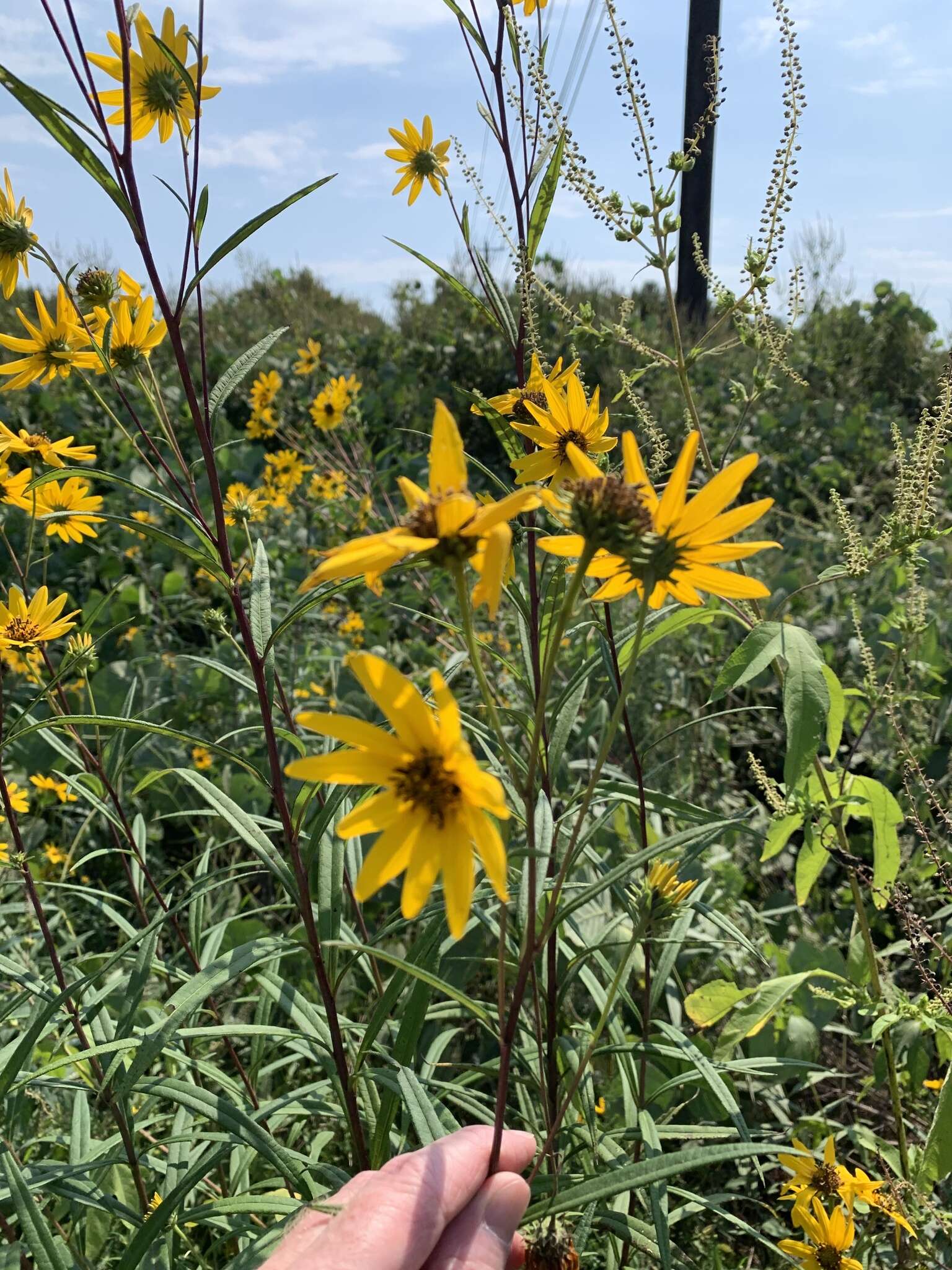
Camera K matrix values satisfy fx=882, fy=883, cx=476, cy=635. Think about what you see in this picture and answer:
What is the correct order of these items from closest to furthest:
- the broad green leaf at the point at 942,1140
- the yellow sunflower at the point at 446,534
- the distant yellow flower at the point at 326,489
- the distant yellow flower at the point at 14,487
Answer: the yellow sunflower at the point at 446,534 < the broad green leaf at the point at 942,1140 < the distant yellow flower at the point at 14,487 < the distant yellow flower at the point at 326,489

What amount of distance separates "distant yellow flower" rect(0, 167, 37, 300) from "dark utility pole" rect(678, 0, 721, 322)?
2471 millimetres

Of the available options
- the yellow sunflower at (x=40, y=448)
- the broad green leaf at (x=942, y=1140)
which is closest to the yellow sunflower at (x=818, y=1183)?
the broad green leaf at (x=942, y=1140)

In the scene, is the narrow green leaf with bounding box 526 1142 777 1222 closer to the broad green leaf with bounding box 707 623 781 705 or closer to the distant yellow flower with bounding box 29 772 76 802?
the broad green leaf with bounding box 707 623 781 705

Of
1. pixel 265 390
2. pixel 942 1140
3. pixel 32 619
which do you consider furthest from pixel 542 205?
pixel 265 390

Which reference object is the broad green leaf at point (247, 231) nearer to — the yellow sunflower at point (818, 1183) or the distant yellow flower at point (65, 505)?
the distant yellow flower at point (65, 505)

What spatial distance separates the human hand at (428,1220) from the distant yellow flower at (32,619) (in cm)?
91

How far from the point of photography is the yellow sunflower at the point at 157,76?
37.6 inches

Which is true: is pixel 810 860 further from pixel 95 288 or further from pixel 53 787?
pixel 53 787

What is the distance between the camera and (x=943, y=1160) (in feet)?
3.51

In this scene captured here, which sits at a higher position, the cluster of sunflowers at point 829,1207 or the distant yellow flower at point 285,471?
the distant yellow flower at point 285,471

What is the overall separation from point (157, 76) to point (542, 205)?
47cm

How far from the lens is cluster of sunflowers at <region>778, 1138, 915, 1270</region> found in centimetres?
117

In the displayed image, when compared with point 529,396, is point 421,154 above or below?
above

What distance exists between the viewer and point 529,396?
1.04m
